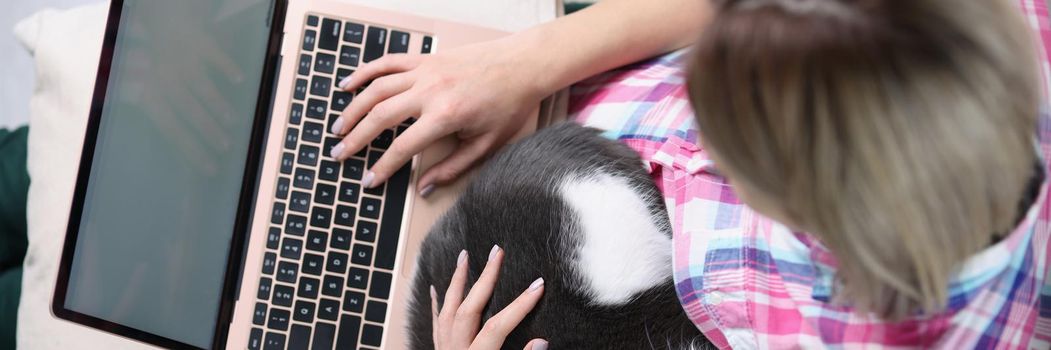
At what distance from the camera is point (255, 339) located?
703mm

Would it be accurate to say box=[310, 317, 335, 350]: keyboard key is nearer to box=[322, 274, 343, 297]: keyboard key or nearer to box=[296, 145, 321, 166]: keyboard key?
box=[322, 274, 343, 297]: keyboard key

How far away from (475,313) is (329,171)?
20 cm

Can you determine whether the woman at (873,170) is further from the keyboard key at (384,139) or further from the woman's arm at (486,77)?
the keyboard key at (384,139)

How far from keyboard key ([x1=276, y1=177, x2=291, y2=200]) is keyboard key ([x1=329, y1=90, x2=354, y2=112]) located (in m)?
0.08

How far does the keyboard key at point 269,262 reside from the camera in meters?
0.71

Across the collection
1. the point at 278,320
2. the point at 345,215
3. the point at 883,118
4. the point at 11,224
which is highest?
the point at 883,118

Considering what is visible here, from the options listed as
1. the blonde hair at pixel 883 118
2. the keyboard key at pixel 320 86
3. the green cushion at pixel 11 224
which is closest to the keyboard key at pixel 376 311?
the keyboard key at pixel 320 86

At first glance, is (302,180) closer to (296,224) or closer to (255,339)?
(296,224)

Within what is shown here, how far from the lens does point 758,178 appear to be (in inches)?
15.9

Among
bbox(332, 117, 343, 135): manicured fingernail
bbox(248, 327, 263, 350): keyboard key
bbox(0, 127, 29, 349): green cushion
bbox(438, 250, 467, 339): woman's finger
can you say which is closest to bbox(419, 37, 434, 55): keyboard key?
bbox(332, 117, 343, 135): manicured fingernail

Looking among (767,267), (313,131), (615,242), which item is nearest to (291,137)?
(313,131)

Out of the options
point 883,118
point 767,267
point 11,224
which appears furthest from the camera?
point 11,224

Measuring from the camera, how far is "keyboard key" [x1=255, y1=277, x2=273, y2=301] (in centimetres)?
71

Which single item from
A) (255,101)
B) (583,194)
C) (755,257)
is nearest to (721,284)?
(755,257)
